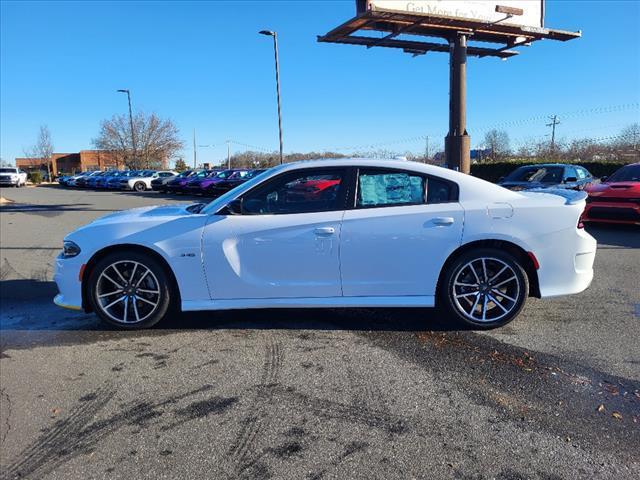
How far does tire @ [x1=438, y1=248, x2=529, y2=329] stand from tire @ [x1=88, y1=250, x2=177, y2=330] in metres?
2.53

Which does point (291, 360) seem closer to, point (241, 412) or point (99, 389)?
point (241, 412)

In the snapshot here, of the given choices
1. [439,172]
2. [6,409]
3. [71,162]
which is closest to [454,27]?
[439,172]

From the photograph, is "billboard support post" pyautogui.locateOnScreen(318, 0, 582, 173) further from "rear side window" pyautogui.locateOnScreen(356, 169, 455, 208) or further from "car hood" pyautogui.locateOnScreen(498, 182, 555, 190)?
"rear side window" pyautogui.locateOnScreen(356, 169, 455, 208)

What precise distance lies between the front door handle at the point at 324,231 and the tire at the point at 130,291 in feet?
4.69

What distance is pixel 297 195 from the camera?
445 cm

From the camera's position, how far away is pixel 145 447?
2.72 metres

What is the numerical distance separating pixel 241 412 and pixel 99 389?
112 cm

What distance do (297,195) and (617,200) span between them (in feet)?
27.8

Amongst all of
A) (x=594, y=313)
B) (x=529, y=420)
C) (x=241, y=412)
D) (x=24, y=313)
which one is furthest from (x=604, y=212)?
(x=24, y=313)

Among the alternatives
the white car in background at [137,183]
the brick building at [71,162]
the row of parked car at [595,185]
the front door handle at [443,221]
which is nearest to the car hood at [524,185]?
the row of parked car at [595,185]

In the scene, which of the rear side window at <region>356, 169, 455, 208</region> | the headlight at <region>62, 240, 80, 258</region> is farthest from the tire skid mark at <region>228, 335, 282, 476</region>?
the headlight at <region>62, 240, 80, 258</region>

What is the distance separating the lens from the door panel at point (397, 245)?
4.27m

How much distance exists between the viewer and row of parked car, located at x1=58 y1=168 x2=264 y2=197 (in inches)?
1017

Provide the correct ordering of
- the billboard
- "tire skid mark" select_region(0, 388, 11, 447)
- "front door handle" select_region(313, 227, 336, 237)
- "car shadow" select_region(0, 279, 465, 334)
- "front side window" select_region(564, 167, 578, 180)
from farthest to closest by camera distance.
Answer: the billboard, "front side window" select_region(564, 167, 578, 180), "car shadow" select_region(0, 279, 465, 334), "front door handle" select_region(313, 227, 336, 237), "tire skid mark" select_region(0, 388, 11, 447)
